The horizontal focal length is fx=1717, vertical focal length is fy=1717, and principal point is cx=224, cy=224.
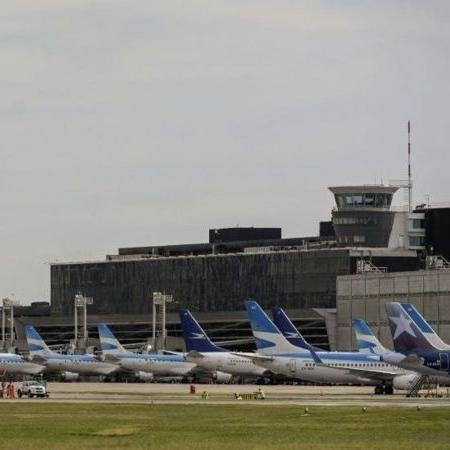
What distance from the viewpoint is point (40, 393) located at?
148m

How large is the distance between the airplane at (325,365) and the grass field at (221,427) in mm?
34859

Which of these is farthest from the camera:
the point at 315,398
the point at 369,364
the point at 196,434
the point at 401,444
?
the point at 369,364

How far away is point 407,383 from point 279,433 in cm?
6176

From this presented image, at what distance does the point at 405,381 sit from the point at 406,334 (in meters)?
6.99

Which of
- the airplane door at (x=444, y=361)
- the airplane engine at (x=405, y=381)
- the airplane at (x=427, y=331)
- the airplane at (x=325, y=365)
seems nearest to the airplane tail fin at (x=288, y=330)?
the airplane at (x=325, y=365)

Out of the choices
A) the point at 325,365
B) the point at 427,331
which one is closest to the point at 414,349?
the point at 427,331

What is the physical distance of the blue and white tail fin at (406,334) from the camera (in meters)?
138

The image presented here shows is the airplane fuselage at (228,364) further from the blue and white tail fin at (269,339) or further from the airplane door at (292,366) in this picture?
the airplane door at (292,366)

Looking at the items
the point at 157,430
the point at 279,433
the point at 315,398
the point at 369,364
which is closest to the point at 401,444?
the point at 279,433

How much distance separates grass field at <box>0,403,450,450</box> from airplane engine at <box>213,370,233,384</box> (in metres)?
77.6

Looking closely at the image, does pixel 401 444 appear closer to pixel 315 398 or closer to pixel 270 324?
pixel 315 398

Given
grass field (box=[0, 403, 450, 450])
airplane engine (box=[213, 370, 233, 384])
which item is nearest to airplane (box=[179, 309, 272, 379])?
airplane engine (box=[213, 370, 233, 384])

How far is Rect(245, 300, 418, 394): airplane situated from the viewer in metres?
149

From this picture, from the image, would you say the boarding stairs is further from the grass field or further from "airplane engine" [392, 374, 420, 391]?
the grass field
